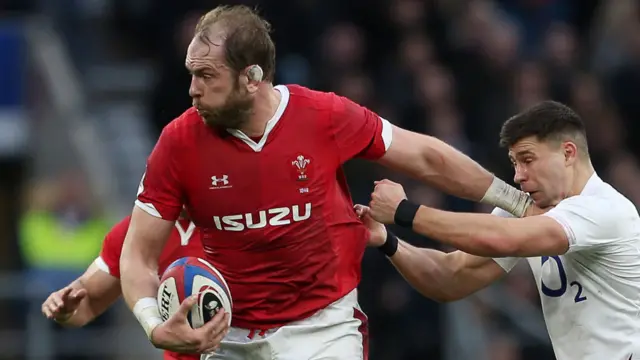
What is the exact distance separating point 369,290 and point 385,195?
503 centimetres

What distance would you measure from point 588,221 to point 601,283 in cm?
37

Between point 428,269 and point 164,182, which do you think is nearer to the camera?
point 164,182

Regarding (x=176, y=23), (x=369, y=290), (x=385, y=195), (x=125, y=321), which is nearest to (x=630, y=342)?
(x=385, y=195)

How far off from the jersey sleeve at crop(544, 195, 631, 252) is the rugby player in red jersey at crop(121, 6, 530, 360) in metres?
0.80

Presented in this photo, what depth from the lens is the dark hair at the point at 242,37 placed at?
6711 millimetres

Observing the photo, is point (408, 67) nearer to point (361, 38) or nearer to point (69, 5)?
point (361, 38)

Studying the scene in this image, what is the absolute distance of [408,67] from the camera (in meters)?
13.8

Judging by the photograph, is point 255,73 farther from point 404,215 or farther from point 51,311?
point 51,311

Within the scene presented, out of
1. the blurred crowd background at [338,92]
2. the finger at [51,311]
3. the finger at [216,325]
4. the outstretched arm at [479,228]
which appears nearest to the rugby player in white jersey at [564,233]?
the outstretched arm at [479,228]

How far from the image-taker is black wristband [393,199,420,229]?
6879mm

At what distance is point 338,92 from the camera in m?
13.4

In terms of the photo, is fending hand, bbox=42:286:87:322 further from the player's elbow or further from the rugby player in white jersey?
the player's elbow

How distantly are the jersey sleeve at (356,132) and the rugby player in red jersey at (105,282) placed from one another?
3.49 ft

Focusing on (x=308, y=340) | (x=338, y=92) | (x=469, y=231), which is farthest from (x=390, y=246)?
(x=338, y=92)
